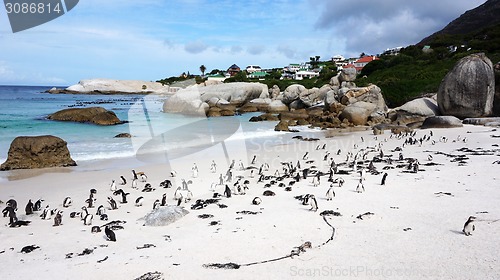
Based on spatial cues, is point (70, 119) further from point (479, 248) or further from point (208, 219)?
point (479, 248)

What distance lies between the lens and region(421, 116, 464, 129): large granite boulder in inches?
875

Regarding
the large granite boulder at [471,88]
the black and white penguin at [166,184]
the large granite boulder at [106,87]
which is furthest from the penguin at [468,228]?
the large granite boulder at [106,87]

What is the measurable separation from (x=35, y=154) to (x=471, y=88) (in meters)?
23.3


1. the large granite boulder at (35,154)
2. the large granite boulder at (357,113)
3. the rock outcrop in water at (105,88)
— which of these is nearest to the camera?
the large granite boulder at (35,154)

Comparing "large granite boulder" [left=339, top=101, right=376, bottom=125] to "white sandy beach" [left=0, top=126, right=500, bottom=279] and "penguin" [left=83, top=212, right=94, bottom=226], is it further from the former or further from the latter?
"penguin" [left=83, top=212, right=94, bottom=226]

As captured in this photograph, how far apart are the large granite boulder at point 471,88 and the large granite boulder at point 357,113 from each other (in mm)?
5129

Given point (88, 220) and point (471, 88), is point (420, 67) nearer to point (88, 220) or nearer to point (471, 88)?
point (471, 88)

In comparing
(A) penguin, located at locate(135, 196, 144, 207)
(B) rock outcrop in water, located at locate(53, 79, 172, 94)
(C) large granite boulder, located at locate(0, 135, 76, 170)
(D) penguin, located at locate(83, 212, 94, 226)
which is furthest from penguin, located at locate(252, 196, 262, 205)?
(B) rock outcrop in water, located at locate(53, 79, 172, 94)

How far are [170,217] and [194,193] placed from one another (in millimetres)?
2520

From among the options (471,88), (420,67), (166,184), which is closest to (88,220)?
(166,184)

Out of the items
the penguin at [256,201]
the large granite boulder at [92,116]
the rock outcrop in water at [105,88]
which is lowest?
the penguin at [256,201]

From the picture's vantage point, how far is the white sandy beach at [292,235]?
5.20 meters

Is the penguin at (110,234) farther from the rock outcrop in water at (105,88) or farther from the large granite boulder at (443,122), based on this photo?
the rock outcrop in water at (105,88)

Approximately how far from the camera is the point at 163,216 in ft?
24.4
